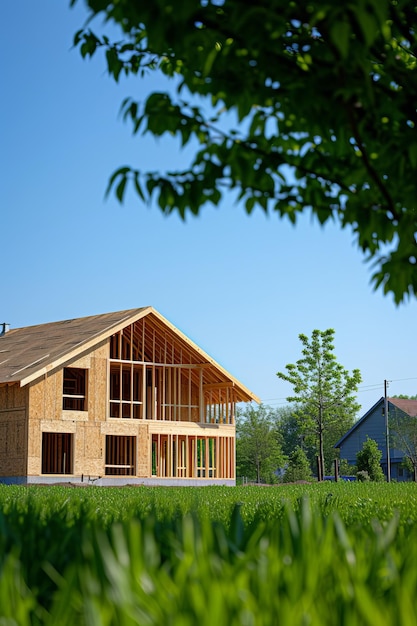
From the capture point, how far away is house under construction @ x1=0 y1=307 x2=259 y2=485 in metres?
35.2

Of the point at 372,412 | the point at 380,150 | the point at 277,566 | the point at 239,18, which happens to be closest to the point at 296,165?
the point at 380,150

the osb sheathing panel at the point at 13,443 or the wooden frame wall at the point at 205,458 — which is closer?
the osb sheathing panel at the point at 13,443

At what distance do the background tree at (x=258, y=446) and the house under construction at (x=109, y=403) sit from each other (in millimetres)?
35312

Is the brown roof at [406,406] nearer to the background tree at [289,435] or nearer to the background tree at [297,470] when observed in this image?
the background tree at [297,470]

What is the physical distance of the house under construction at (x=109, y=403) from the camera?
35188 mm

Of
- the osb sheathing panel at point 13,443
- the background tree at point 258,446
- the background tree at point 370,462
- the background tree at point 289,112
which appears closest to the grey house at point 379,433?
the background tree at point 258,446

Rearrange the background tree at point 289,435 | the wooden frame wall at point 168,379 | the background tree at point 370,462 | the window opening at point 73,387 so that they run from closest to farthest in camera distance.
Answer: the wooden frame wall at point 168,379, the window opening at point 73,387, the background tree at point 370,462, the background tree at point 289,435

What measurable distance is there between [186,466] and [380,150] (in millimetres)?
37286

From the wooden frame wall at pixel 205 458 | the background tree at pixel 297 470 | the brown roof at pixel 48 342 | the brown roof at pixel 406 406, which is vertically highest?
the brown roof at pixel 48 342

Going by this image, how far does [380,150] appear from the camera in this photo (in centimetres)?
429

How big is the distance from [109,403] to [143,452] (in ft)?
9.98

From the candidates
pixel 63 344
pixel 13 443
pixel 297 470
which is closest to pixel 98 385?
pixel 63 344

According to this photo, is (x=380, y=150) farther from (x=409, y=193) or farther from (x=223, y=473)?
(x=223, y=473)

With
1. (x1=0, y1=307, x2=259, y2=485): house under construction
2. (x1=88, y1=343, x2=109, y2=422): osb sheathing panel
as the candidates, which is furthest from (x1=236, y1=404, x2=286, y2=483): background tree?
(x1=88, y1=343, x2=109, y2=422): osb sheathing panel
